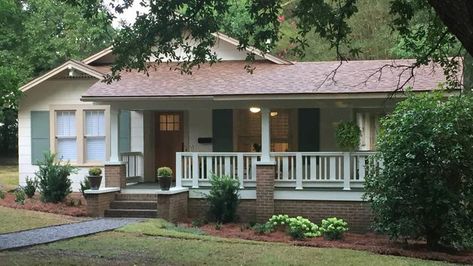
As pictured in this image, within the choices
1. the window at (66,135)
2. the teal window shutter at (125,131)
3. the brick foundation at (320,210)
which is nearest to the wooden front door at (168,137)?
the teal window shutter at (125,131)

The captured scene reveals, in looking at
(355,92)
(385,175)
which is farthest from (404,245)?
(355,92)

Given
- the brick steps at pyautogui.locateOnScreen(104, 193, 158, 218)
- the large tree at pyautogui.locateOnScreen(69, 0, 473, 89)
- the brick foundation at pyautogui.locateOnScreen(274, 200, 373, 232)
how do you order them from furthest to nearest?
the brick steps at pyautogui.locateOnScreen(104, 193, 158, 218) → the brick foundation at pyautogui.locateOnScreen(274, 200, 373, 232) → the large tree at pyautogui.locateOnScreen(69, 0, 473, 89)

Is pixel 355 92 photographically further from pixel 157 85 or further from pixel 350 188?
pixel 157 85

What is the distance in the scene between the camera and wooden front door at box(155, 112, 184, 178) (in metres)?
18.6

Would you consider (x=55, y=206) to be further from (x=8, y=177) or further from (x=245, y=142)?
(x=8, y=177)

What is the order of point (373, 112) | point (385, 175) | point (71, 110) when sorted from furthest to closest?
point (71, 110) < point (373, 112) < point (385, 175)

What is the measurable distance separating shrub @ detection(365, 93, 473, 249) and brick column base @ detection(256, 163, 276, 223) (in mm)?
3311

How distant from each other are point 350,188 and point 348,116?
126 inches

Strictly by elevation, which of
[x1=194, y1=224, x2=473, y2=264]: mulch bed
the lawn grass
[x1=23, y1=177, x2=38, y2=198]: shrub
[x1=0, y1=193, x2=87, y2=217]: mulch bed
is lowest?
[x1=194, y1=224, x2=473, y2=264]: mulch bed

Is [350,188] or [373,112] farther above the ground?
[373,112]

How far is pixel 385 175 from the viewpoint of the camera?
11953 millimetres

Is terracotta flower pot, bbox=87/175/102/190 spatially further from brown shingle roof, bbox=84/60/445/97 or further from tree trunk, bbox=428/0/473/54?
tree trunk, bbox=428/0/473/54

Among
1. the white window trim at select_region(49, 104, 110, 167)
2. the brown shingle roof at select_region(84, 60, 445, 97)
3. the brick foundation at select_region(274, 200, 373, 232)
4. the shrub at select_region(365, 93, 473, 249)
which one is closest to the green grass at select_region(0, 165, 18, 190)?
the white window trim at select_region(49, 104, 110, 167)

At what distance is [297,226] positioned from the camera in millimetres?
12898
